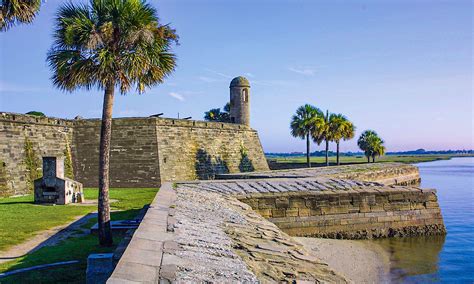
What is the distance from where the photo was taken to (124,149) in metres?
24.0

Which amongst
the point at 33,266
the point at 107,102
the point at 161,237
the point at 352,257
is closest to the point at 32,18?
the point at 107,102

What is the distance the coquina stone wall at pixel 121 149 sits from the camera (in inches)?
782

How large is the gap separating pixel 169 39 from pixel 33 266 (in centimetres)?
529

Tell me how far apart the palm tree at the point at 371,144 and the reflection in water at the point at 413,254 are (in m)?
38.4

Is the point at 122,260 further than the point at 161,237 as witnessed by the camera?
No

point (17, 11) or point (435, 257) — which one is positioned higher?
point (17, 11)

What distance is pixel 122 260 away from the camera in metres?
3.95

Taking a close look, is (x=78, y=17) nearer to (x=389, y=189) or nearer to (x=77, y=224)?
Answer: (x=77, y=224)

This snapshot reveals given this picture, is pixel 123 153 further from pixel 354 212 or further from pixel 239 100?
pixel 354 212

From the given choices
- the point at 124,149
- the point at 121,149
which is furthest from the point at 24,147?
the point at 124,149

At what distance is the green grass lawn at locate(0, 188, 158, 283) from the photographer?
19.5ft

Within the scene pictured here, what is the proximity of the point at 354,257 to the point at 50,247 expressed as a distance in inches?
281

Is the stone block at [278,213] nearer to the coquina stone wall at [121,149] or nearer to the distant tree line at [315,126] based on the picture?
the coquina stone wall at [121,149]

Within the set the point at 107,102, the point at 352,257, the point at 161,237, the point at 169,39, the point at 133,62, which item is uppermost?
the point at 169,39
